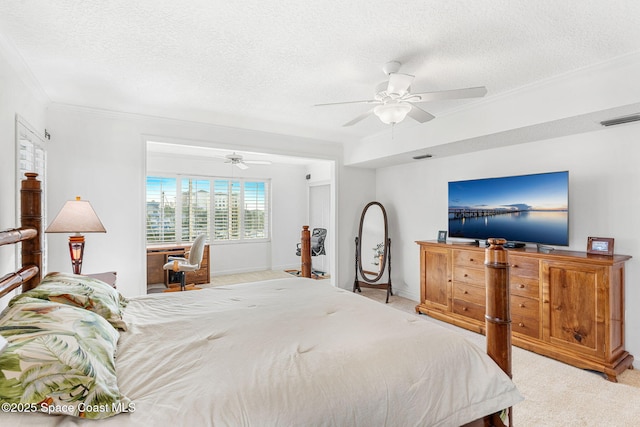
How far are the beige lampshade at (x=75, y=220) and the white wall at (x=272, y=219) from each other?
3.69 metres

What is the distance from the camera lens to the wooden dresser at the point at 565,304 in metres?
2.66

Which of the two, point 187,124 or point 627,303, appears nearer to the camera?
point 627,303

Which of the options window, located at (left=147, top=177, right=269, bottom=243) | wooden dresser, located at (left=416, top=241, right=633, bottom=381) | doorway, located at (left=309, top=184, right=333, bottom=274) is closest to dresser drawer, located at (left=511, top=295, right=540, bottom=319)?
wooden dresser, located at (left=416, top=241, right=633, bottom=381)

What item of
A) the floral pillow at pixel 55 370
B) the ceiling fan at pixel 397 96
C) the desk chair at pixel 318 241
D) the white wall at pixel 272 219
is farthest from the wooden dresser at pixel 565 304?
the white wall at pixel 272 219

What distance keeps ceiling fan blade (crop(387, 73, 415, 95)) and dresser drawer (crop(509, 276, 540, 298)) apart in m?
2.26

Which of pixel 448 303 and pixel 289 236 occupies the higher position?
pixel 289 236

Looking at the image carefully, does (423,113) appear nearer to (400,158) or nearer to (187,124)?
(400,158)

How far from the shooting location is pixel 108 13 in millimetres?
1902

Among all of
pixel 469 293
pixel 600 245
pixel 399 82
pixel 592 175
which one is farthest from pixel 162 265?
pixel 592 175

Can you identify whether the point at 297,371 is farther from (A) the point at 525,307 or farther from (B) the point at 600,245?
(B) the point at 600,245

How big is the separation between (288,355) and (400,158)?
3840mm

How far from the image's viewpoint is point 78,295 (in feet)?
5.13

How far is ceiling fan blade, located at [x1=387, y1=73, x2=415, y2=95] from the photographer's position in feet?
7.36

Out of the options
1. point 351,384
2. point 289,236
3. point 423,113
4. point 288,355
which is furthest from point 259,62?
point 289,236
